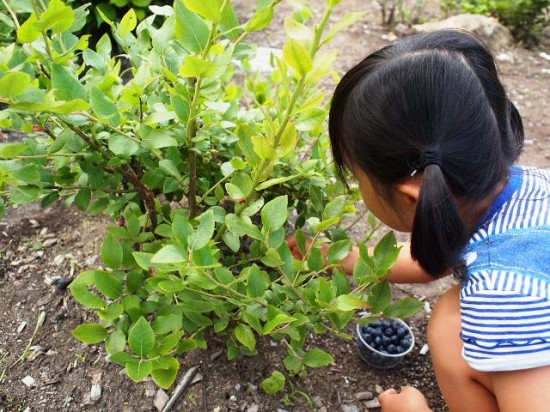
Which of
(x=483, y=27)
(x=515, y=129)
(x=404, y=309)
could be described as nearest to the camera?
(x=404, y=309)

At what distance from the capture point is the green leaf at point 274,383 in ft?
4.29

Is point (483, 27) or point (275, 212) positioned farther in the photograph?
point (483, 27)

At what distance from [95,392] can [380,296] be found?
2.49 feet

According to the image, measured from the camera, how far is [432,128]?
95 centimetres

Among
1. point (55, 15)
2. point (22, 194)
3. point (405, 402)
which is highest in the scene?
point (55, 15)

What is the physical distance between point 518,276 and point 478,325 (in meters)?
0.12

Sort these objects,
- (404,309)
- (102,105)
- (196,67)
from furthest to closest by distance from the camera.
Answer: (404,309)
(102,105)
(196,67)

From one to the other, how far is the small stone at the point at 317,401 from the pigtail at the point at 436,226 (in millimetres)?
545

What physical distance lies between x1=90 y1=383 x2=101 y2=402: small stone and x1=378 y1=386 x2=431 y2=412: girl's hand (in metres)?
0.71

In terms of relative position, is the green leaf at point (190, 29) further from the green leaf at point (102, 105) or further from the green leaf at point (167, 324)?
the green leaf at point (167, 324)

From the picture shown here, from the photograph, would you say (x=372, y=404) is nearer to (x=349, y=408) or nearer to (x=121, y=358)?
(x=349, y=408)

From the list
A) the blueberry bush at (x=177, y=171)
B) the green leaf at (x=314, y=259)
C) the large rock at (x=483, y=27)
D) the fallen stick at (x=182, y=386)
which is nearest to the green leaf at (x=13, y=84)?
the blueberry bush at (x=177, y=171)

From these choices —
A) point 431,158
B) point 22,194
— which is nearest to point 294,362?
point 431,158

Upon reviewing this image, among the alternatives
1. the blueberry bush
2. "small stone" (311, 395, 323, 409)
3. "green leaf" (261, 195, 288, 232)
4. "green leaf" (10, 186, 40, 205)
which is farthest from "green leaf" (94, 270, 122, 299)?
"small stone" (311, 395, 323, 409)
